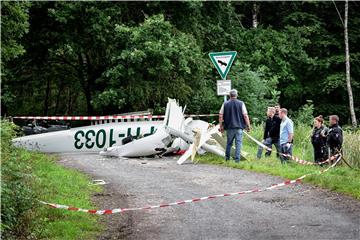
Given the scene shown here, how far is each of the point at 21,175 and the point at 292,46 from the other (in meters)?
28.3

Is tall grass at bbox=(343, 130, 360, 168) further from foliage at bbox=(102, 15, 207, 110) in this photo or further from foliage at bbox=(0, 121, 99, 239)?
foliage at bbox=(102, 15, 207, 110)

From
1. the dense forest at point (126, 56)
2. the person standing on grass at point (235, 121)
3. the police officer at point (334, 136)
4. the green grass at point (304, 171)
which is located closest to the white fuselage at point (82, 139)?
the dense forest at point (126, 56)

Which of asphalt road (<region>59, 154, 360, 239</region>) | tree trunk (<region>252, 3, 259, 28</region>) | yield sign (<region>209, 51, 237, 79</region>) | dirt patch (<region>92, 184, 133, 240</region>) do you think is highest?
tree trunk (<region>252, 3, 259, 28</region>)

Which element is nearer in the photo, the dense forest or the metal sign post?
the metal sign post

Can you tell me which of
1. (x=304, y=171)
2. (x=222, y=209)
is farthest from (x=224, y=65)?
(x=222, y=209)

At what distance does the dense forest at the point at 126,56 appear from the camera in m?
22.2

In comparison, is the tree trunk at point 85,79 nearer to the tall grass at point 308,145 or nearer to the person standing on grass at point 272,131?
the tall grass at point 308,145

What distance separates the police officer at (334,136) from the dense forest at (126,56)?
8.33 m

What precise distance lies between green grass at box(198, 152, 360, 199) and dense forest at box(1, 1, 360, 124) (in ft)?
21.3

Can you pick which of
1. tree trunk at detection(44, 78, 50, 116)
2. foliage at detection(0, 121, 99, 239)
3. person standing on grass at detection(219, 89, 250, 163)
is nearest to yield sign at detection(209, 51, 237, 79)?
person standing on grass at detection(219, 89, 250, 163)

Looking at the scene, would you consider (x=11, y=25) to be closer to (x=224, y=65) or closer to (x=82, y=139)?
(x=82, y=139)

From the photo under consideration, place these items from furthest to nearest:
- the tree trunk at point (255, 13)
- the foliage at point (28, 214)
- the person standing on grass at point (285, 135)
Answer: the tree trunk at point (255, 13)
the person standing on grass at point (285, 135)
the foliage at point (28, 214)

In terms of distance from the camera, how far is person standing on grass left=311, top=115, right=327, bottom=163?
1424 centimetres

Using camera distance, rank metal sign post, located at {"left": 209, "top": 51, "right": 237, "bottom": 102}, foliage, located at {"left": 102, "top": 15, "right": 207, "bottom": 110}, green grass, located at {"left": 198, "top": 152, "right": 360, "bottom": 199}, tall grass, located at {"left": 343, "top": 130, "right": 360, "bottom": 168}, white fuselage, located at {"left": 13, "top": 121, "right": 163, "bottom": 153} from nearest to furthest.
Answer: green grass, located at {"left": 198, "top": 152, "right": 360, "bottom": 199}
tall grass, located at {"left": 343, "top": 130, "right": 360, "bottom": 168}
metal sign post, located at {"left": 209, "top": 51, "right": 237, "bottom": 102}
white fuselage, located at {"left": 13, "top": 121, "right": 163, "bottom": 153}
foliage, located at {"left": 102, "top": 15, "right": 207, "bottom": 110}
